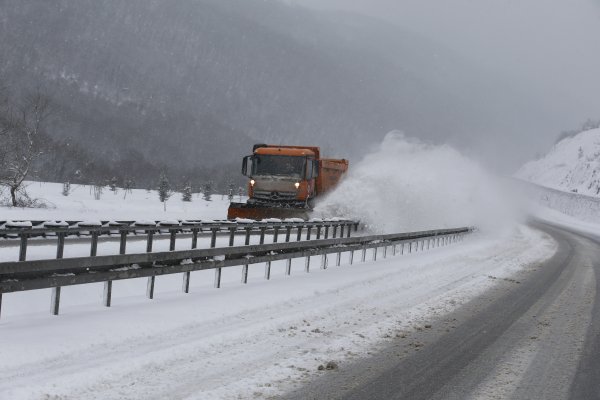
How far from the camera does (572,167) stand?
9319 centimetres

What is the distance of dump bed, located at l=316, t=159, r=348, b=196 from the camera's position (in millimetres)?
23766

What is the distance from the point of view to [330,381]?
511 cm

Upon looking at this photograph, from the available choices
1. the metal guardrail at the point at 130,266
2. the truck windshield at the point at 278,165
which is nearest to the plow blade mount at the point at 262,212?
the truck windshield at the point at 278,165

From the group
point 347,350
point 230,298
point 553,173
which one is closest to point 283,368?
point 347,350

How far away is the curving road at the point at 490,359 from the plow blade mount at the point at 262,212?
1109cm

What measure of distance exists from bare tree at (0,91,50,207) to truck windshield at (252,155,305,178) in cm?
1319

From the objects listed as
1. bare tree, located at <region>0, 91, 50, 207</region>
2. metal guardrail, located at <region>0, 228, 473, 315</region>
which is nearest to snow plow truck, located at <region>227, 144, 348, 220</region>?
metal guardrail, located at <region>0, 228, 473, 315</region>

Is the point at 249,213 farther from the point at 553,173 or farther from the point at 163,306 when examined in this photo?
the point at 553,173

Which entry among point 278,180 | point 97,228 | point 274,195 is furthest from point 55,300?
point 278,180

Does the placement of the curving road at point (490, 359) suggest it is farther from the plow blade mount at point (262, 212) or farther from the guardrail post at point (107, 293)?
the plow blade mount at point (262, 212)

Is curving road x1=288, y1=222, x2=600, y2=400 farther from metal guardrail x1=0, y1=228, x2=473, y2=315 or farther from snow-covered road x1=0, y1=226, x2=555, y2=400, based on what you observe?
metal guardrail x1=0, y1=228, x2=473, y2=315

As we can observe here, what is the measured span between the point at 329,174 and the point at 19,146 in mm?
17641

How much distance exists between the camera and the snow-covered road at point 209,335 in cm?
466

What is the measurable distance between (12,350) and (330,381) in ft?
9.60
